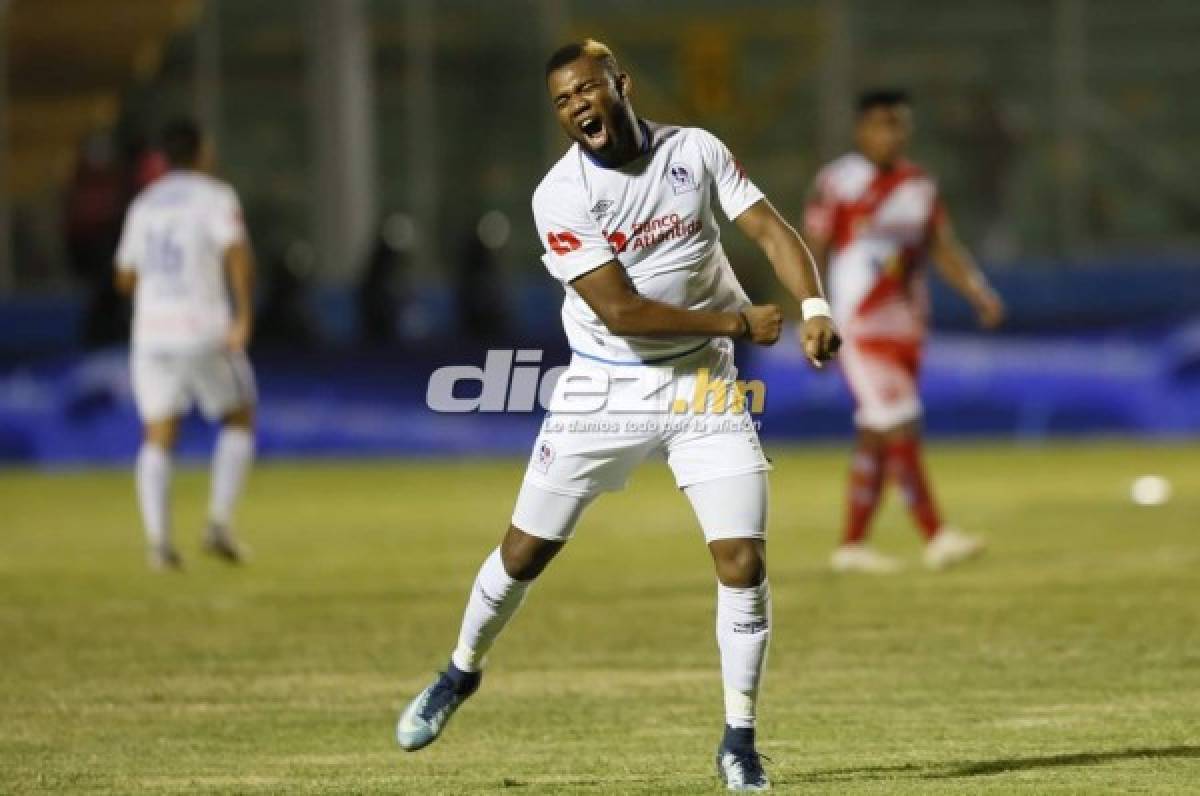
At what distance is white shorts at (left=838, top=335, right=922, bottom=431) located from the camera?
1353 cm

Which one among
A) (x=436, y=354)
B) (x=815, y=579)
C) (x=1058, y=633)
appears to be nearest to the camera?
(x=1058, y=633)

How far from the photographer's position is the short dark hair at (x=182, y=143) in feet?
47.1

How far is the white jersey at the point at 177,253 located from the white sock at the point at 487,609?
6.88 m

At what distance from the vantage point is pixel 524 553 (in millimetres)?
7816

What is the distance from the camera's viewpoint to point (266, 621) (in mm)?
11898

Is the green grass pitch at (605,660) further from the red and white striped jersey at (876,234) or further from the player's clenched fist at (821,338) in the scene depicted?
the red and white striped jersey at (876,234)

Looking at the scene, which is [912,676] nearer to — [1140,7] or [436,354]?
[436,354]

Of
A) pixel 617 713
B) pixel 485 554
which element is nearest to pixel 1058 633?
pixel 617 713

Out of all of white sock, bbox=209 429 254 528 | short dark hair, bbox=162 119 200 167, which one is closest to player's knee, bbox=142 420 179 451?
white sock, bbox=209 429 254 528

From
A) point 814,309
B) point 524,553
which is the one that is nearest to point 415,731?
point 524,553

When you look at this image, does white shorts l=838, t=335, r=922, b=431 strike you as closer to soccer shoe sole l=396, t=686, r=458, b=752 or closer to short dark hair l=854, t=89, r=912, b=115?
short dark hair l=854, t=89, r=912, b=115

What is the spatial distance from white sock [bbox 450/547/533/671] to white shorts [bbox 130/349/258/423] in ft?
22.5

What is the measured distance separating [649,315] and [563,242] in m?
0.35

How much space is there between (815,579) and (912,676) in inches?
142
